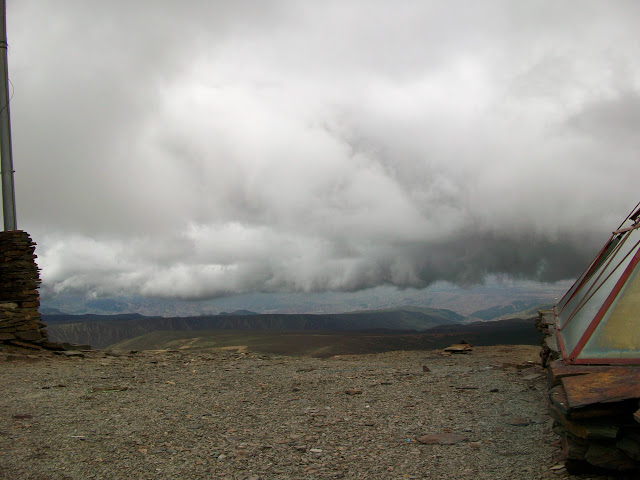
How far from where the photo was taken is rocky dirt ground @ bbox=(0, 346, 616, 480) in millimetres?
5805

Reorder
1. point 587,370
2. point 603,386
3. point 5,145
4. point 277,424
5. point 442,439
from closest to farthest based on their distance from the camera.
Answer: point 603,386 → point 587,370 → point 442,439 → point 277,424 → point 5,145

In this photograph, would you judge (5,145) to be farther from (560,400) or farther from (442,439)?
(560,400)

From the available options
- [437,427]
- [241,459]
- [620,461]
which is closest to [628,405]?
[620,461]

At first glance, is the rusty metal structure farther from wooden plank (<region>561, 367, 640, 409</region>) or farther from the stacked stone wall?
the stacked stone wall

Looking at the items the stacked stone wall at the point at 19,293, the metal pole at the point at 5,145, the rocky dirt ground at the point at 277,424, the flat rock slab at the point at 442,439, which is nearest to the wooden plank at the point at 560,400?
the rocky dirt ground at the point at 277,424

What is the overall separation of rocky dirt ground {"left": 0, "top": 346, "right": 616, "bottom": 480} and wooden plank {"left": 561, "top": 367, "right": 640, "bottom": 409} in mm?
870

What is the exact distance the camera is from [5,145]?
2203 cm

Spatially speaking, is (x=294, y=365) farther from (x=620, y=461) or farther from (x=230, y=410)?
(x=620, y=461)

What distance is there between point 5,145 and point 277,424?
21525 mm

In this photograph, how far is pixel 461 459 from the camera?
5.92 meters

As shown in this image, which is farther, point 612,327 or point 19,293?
point 19,293

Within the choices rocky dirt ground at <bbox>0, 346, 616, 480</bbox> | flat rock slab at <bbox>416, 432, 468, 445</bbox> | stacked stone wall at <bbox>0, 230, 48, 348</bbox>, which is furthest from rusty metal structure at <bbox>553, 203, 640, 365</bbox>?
stacked stone wall at <bbox>0, 230, 48, 348</bbox>

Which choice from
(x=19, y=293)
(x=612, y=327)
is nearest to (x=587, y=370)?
(x=612, y=327)

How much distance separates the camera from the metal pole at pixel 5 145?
21109 mm
